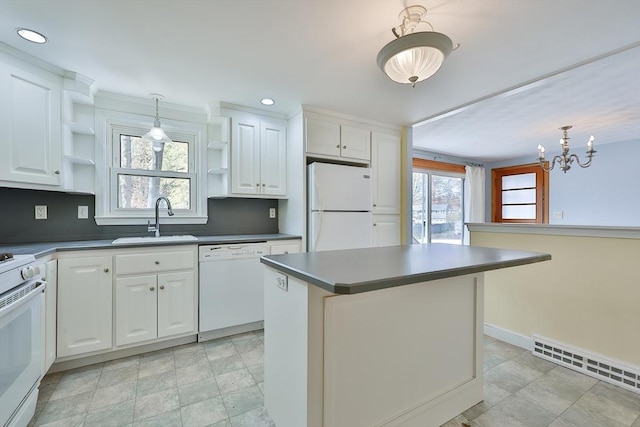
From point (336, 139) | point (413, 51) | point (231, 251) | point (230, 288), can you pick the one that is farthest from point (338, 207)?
point (413, 51)

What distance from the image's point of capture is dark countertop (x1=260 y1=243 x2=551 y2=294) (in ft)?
3.27

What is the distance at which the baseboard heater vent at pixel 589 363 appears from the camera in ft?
6.28

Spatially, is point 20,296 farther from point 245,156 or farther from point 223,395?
point 245,156

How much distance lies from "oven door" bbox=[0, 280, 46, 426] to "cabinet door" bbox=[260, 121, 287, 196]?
1912mm

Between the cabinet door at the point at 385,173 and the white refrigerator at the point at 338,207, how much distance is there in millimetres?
258

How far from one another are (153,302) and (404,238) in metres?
2.74

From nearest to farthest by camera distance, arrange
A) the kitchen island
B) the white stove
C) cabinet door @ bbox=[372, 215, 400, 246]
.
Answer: the kitchen island → the white stove → cabinet door @ bbox=[372, 215, 400, 246]

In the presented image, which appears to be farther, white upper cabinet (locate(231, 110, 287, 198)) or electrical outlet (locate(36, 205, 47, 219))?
white upper cabinet (locate(231, 110, 287, 198))

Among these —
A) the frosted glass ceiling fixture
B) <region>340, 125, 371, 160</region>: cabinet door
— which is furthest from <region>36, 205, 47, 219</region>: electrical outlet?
<region>340, 125, 371, 160</region>: cabinet door

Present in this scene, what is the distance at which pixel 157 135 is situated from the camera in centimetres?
249

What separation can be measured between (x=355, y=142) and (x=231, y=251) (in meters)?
1.77

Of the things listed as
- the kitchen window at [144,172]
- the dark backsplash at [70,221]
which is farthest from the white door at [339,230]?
the kitchen window at [144,172]

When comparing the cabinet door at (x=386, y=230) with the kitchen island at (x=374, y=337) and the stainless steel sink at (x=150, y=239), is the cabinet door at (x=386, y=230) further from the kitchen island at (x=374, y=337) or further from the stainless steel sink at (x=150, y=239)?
the stainless steel sink at (x=150, y=239)

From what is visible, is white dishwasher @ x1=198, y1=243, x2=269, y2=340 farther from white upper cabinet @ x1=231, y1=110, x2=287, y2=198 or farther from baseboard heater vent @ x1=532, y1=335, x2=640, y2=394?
baseboard heater vent @ x1=532, y1=335, x2=640, y2=394
